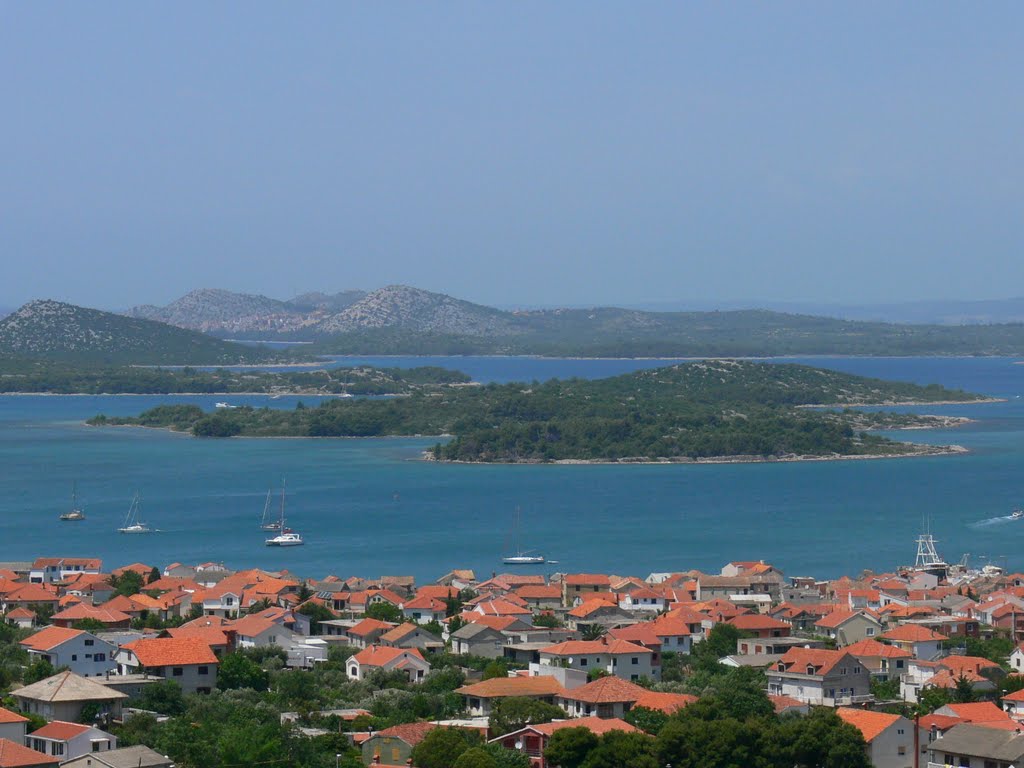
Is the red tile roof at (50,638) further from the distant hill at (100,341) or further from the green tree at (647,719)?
the distant hill at (100,341)

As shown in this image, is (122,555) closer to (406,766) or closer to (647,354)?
(406,766)

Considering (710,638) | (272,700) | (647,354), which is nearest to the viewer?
(272,700)

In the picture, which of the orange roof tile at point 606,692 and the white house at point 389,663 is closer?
the orange roof tile at point 606,692

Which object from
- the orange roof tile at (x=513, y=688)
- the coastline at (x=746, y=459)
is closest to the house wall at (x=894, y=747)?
the orange roof tile at (x=513, y=688)

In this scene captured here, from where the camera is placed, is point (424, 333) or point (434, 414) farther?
point (424, 333)

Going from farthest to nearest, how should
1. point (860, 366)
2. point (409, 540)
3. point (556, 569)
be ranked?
point (860, 366), point (409, 540), point (556, 569)

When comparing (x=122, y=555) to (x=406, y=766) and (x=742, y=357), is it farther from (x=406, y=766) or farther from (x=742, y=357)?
(x=742, y=357)

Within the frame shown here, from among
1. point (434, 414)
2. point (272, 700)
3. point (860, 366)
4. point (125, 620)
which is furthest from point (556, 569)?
point (860, 366)
